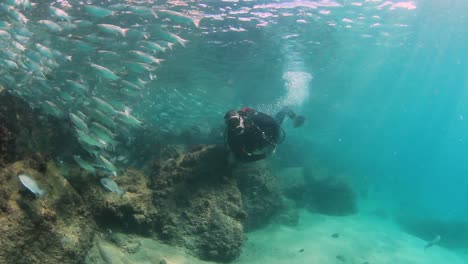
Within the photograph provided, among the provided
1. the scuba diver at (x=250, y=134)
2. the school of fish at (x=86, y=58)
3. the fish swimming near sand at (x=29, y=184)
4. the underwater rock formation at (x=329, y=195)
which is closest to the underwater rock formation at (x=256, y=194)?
the scuba diver at (x=250, y=134)

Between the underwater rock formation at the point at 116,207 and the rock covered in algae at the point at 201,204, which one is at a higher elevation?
the underwater rock formation at the point at 116,207

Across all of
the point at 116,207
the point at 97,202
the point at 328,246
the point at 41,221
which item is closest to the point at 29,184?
the point at 41,221

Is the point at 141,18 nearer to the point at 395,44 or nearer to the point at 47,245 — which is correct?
the point at 47,245

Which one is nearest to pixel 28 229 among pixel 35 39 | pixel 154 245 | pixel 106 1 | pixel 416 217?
pixel 154 245

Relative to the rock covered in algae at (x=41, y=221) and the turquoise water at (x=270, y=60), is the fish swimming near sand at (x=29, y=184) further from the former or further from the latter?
the turquoise water at (x=270, y=60)

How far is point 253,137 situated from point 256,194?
14.6 ft

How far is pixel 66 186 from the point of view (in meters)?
5.09

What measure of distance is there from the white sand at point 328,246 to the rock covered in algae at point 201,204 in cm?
112

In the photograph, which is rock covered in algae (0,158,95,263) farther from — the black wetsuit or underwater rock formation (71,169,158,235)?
the black wetsuit

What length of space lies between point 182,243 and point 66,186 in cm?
278

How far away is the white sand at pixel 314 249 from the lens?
613cm

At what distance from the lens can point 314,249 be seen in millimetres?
11312

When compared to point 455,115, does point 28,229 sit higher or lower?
higher

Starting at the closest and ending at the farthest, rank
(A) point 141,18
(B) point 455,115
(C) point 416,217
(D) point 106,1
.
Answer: (D) point 106,1 → (A) point 141,18 → (C) point 416,217 → (B) point 455,115
